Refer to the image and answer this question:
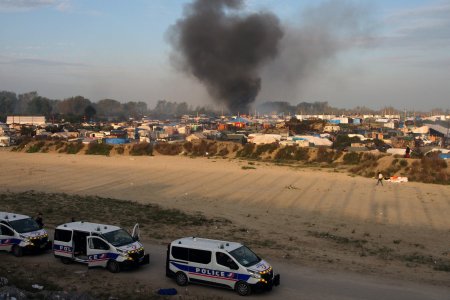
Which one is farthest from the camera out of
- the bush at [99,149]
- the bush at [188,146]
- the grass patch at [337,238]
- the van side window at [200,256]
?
the bush at [99,149]

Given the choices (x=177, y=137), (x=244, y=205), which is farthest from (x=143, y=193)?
(x=177, y=137)

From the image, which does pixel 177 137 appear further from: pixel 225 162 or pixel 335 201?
pixel 335 201

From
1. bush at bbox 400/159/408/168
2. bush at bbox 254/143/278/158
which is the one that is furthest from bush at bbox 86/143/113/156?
bush at bbox 400/159/408/168

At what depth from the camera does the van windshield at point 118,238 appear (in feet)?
33.3

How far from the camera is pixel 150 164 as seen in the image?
3578 cm

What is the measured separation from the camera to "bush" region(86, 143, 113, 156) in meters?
45.8

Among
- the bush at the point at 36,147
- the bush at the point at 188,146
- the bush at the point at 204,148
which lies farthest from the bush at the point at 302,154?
the bush at the point at 36,147

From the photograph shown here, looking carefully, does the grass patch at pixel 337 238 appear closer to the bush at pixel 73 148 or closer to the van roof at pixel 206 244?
the van roof at pixel 206 244

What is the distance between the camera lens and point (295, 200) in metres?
21.3

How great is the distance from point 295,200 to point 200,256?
12.6 m

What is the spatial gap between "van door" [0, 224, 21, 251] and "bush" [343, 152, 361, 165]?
30.3m

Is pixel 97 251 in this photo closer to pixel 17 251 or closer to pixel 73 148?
pixel 17 251

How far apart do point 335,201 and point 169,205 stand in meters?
7.40

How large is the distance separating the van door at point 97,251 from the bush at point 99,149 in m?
35.9
